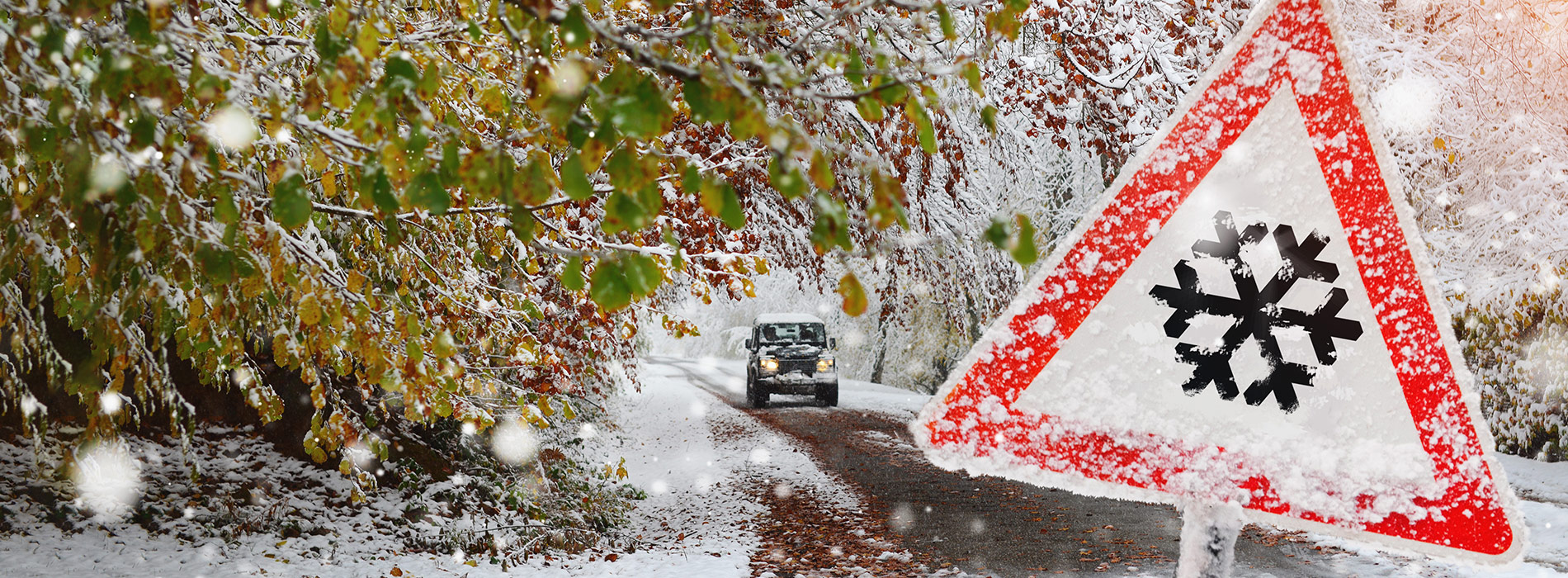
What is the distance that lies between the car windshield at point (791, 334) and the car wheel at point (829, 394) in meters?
0.94

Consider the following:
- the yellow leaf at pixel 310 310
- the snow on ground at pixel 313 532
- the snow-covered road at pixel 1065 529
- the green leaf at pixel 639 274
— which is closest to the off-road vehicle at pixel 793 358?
the snow-covered road at pixel 1065 529

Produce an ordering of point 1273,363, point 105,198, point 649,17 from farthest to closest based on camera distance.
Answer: point 649,17 < point 105,198 < point 1273,363

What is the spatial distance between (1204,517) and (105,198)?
257 centimetres

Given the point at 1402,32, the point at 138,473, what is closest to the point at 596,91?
the point at 138,473

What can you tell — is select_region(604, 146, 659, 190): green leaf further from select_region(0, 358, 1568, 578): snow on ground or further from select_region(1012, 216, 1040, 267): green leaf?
select_region(0, 358, 1568, 578): snow on ground

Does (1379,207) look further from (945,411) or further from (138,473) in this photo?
(138,473)

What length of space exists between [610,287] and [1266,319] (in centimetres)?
120

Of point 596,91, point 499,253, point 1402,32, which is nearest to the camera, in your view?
point 596,91

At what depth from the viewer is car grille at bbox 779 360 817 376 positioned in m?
17.1

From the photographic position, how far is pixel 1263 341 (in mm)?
1496

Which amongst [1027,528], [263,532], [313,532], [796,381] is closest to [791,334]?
[796,381]

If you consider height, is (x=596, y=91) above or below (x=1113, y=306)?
above

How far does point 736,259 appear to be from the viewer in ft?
13.3

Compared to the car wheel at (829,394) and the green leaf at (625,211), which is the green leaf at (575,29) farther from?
the car wheel at (829,394)
